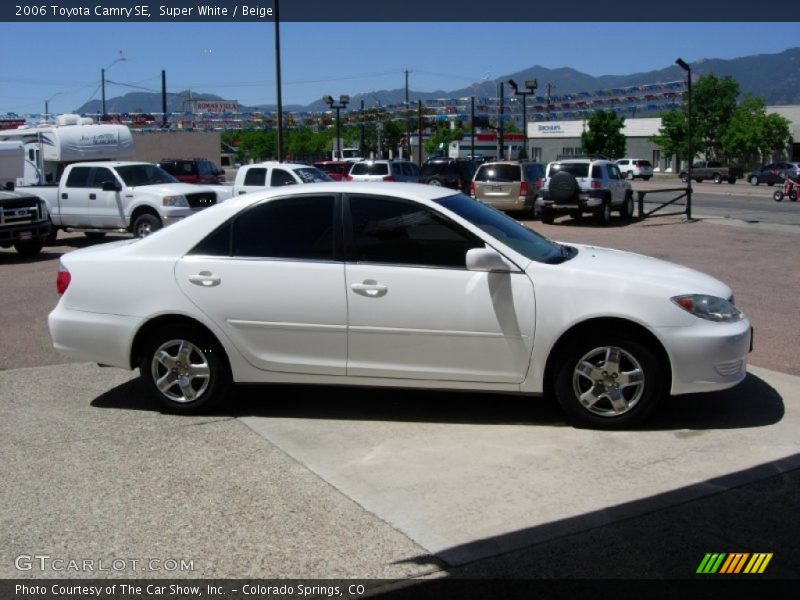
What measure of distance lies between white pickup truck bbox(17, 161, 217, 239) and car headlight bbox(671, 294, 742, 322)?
1407cm

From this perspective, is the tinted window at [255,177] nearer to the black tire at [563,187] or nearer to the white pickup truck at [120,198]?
the white pickup truck at [120,198]

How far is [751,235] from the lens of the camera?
21094 mm

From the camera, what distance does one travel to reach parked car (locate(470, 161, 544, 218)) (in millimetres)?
27078

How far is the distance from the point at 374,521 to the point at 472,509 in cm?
53

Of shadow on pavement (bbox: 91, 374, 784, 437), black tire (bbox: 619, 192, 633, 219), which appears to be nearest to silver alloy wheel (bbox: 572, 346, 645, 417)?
shadow on pavement (bbox: 91, 374, 784, 437)

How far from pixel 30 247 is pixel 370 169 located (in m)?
15.8

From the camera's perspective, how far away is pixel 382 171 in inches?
1244

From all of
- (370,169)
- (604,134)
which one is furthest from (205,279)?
(604,134)

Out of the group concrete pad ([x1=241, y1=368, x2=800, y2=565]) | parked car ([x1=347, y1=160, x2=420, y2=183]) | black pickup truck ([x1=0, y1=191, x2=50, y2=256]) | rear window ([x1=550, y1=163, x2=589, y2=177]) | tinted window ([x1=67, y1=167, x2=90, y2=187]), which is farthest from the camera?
parked car ([x1=347, y1=160, x2=420, y2=183])

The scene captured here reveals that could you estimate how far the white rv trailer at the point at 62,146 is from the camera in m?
26.0

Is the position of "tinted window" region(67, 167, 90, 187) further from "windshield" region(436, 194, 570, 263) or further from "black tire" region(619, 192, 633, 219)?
"black tire" region(619, 192, 633, 219)

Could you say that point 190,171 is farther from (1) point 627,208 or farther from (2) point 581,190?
(1) point 627,208

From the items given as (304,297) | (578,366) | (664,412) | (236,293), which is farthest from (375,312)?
(664,412)

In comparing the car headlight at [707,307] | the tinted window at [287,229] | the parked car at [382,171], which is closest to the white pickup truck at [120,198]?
the parked car at [382,171]
